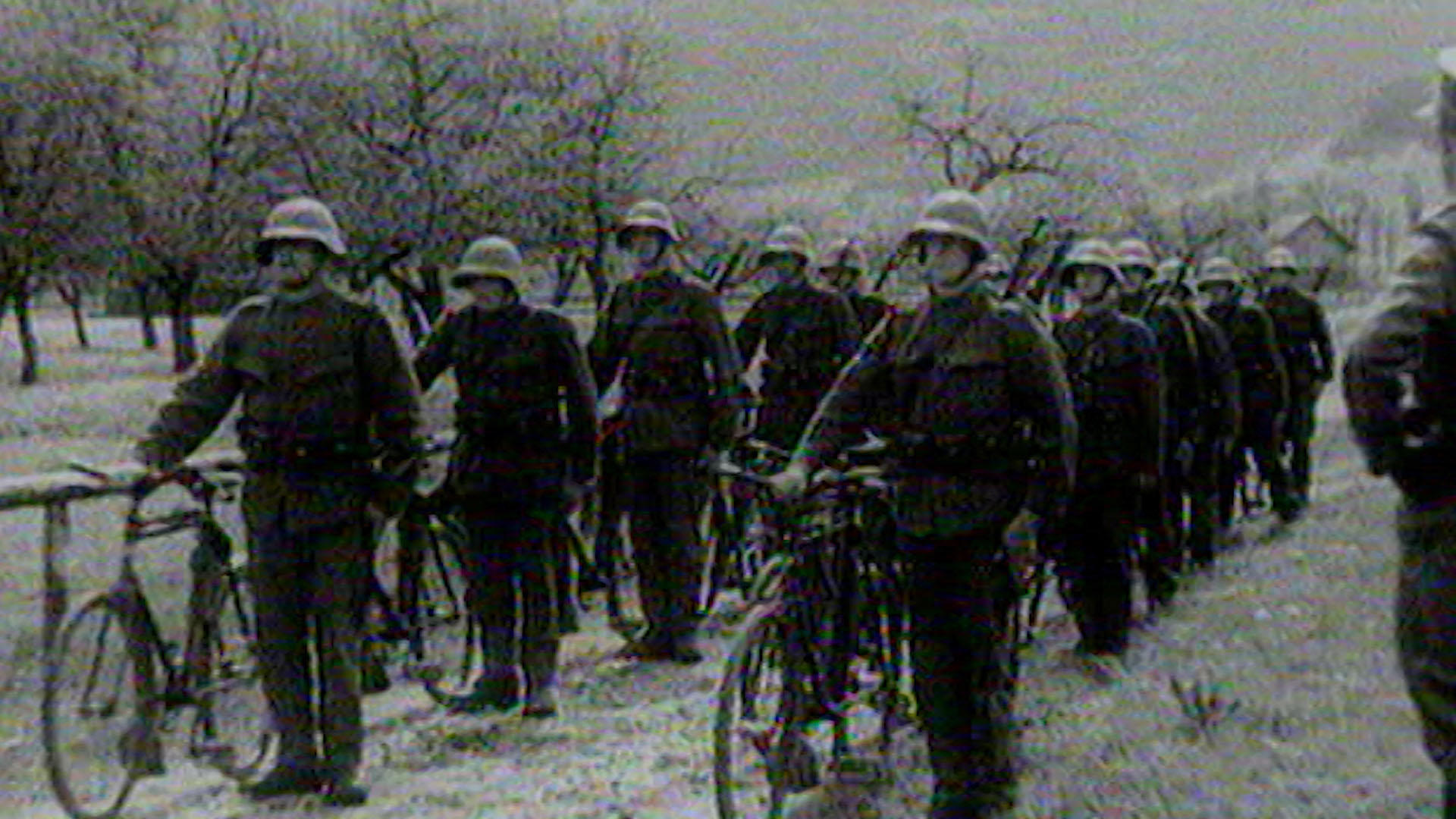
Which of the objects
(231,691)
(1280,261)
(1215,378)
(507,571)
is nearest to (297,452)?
(231,691)

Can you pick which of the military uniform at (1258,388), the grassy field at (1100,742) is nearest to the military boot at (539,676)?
the grassy field at (1100,742)

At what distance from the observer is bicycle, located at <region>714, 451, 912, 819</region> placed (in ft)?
20.3

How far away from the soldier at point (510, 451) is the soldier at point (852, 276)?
4.88 m

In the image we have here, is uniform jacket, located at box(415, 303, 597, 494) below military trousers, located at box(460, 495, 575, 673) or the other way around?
the other way around

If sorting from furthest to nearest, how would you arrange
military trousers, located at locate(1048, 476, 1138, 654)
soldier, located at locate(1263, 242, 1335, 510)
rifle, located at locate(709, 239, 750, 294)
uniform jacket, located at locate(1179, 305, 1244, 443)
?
1. soldier, located at locate(1263, 242, 1335, 510)
2. rifle, located at locate(709, 239, 750, 294)
3. uniform jacket, located at locate(1179, 305, 1244, 443)
4. military trousers, located at locate(1048, 476, 1138, 654)

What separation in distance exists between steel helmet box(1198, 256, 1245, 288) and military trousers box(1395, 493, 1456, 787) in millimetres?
11217

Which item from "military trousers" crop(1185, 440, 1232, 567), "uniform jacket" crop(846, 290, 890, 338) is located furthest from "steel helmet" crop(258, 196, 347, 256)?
"military trousers" crop(1185, 440, 1232, 567)

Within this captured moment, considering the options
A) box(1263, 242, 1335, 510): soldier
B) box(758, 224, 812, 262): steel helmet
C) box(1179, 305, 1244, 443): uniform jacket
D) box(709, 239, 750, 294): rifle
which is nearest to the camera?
box(1179, 305, 1244, 443): uniform jacket

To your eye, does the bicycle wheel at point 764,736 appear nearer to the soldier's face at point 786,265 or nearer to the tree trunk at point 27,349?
the soldier's face at point 786,265

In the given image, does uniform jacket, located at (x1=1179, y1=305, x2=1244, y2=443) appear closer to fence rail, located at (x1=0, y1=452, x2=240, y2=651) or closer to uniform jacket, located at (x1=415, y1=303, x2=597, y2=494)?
uniform jacket, located at (x1=415, y1=303, x2=597, y2=494)

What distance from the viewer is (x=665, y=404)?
1003 cm

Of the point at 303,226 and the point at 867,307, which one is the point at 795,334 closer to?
the point at 867,307

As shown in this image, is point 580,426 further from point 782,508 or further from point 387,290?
point 387,290

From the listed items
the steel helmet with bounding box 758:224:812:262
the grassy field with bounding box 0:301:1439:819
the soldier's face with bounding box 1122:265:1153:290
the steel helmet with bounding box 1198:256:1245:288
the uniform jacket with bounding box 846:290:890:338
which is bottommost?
Result: the grassy field with bounding box 0:301:1439:819
